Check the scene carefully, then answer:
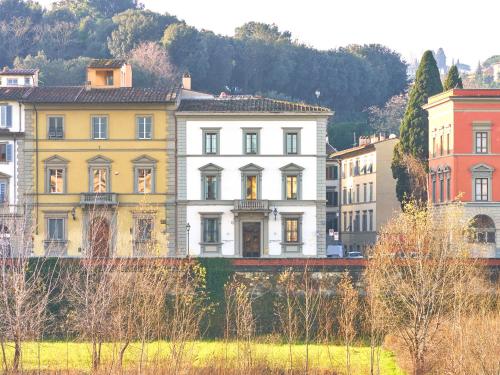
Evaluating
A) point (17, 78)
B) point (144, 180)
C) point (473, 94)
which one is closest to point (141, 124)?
point (144, 180)

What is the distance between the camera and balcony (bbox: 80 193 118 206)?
75.9m

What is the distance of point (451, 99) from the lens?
7944 centimetres

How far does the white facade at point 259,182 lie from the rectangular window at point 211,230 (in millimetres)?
190

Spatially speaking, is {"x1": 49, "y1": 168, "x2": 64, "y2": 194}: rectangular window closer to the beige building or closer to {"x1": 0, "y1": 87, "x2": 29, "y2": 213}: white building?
{"x1": 0, "y1": 87, "x2": 29, "y2": 213}: white building

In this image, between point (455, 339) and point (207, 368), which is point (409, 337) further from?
point (207, 368)

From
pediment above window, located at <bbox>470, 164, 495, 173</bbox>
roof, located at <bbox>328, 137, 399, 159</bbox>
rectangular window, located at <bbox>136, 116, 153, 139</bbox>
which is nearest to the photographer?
rectangular window, located at <bbox>136, 116, 153, 139</bbox>

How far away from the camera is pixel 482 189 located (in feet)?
261

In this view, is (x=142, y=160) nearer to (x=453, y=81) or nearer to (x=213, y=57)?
(x=453, y=81)

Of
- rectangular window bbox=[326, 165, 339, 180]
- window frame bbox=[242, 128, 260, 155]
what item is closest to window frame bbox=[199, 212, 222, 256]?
window frame bbox=[242, 128, 260, 155]

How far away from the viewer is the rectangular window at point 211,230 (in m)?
76.2

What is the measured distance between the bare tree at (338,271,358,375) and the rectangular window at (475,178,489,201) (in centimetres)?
1513

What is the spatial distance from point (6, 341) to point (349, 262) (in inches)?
711

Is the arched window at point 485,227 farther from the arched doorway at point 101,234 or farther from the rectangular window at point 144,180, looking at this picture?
the arched doorway at point 101,234

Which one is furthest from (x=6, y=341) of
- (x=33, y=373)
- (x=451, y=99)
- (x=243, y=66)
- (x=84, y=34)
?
(x=84, y=34)
